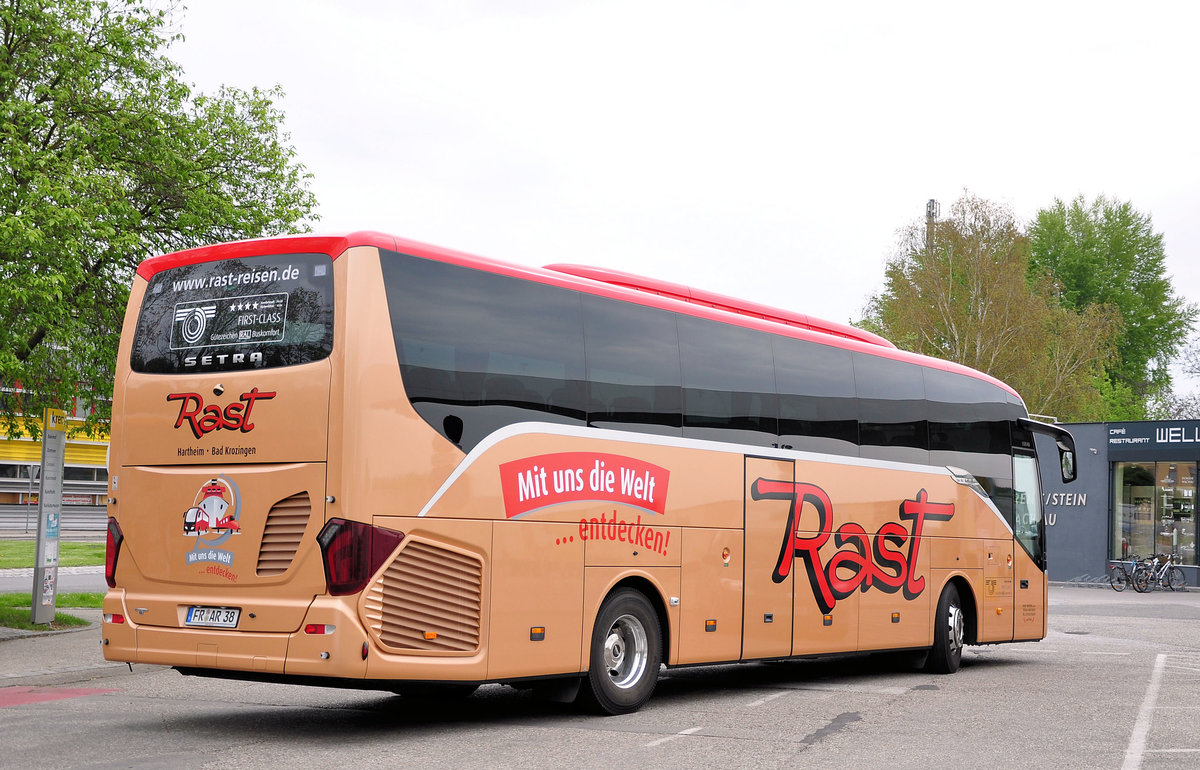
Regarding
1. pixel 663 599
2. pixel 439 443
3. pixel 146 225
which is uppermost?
pixel 146 225

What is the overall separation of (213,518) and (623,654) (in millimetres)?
3507

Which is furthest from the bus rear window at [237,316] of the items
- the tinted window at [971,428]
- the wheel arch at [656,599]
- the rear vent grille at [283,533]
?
the tinted window at [971,428]

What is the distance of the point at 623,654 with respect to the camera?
1042 centimetres

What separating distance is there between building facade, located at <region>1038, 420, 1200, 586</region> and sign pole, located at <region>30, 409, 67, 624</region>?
94.9ft

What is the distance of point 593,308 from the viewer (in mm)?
10391

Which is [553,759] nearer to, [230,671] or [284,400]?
[230,671]

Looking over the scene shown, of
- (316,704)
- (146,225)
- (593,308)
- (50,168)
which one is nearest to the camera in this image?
(593,308)

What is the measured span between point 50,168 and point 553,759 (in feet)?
34.2

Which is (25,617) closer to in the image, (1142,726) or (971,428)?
(971,428)

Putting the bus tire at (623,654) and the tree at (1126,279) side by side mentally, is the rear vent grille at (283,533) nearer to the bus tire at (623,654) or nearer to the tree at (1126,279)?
the bus tire at (623,654)

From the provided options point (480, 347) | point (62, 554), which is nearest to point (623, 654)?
point (480, 347)

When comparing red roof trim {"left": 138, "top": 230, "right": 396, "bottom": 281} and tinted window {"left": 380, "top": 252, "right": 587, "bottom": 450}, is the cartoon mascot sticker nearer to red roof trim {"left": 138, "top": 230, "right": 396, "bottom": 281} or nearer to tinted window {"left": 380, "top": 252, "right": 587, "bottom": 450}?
tinted window {"left": 380, "top": 252, "right": 587, "bottom": 450}

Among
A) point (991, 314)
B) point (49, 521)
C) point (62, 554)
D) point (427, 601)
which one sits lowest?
point (62, 554)

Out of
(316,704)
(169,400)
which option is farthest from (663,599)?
(169,400)
